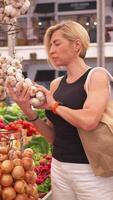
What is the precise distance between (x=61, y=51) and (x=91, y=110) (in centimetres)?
36

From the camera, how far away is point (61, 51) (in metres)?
2.29

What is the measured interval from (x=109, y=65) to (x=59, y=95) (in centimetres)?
1214

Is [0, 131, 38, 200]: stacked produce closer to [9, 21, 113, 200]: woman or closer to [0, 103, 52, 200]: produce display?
[0, 103, 52, 200]: produce display

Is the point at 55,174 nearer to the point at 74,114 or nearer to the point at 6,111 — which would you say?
the point at 74,114

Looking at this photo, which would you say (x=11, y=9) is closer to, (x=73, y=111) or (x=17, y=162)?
(x=73, y=111)

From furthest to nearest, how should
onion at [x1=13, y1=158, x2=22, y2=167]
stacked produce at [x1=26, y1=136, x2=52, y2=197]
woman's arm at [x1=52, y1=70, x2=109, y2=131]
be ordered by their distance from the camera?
stacked produce at [x1=26, y1=136, x2=52, y2=197], woman's arm at [x1=52, y1=70, x2=109, y2=131], onion at [x1=13, y1=158, x2=22, y2=167]

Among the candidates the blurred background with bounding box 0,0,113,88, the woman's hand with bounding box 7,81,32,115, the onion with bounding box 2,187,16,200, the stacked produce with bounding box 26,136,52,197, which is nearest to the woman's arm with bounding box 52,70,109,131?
the woman's hand with bounding box 7,81,32,115

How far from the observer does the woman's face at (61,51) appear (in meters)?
2.29

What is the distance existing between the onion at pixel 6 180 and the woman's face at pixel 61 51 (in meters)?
0.64

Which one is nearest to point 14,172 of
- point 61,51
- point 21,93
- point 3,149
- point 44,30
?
point 3,149

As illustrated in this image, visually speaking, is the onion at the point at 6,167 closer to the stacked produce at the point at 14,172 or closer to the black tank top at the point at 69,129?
the stacked produce at the point at 14,172

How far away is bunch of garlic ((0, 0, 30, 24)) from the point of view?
1.95 meters

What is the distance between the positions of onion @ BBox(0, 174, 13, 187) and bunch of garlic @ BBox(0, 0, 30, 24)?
0.66 metres

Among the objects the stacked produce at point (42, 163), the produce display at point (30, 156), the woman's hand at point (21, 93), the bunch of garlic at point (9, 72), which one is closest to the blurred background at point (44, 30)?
the produce display at point (30, 156)
